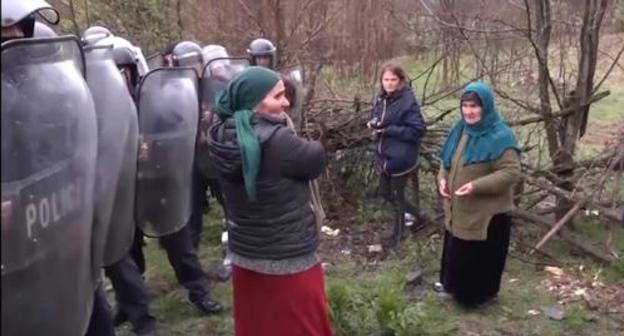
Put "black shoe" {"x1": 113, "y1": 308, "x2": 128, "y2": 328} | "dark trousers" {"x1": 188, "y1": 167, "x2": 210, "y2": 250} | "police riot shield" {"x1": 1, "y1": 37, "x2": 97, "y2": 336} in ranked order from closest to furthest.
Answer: "police riot shield" {"x1": 1, "y1": 37, "x2": 97, "y2": 336} → "black shoe" {"x1": 113, "y1": 308, "x2": 128, "y2": 328} → "dark trousers" {"x1": 188, "y1": 167, "x2": 210, "y2": 250}

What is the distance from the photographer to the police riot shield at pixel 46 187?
200cm

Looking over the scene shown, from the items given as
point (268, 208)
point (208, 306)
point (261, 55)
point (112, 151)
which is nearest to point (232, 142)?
point (268, 208)

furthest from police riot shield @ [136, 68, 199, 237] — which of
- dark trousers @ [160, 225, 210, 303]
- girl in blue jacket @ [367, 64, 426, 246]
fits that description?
girl in blue jacket @ [367, 64, 426, 246]

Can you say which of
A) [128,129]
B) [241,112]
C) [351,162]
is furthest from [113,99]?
[351,162]

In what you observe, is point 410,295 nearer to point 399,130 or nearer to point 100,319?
point 399,130

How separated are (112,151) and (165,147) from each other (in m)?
1.09

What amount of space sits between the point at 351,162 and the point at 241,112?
4042 mm

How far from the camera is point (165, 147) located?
4.12 metres

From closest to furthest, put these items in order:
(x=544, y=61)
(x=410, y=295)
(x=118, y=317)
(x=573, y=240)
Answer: (x=118, y=317) < (x=410, y=295) < (x=573, y=240) < (x=544, y=61)

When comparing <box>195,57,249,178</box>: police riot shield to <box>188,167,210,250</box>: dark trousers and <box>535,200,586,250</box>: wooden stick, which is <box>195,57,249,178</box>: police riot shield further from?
<box>535,200,586,250</box>: wooden stick

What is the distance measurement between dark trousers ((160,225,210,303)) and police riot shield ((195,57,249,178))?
63 centimetres

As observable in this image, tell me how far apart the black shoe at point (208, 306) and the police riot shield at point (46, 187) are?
Answer: 231cm

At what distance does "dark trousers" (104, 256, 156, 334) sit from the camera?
401cm

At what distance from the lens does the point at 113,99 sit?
10.3ft
